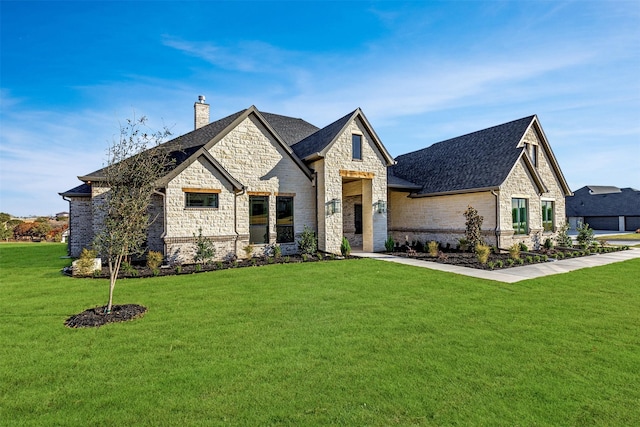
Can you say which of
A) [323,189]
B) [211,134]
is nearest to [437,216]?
[323,189]

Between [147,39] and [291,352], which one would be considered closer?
[291,352]

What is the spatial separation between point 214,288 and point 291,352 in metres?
5.13

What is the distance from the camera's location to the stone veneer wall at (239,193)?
13469mm

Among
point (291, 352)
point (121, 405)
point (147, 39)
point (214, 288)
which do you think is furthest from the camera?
point (147, 39)

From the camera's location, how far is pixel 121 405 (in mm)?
3613

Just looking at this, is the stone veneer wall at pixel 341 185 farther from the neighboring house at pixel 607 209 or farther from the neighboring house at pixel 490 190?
the neighboring house at pixel 607 209

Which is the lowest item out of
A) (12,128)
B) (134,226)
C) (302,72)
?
(134,226)

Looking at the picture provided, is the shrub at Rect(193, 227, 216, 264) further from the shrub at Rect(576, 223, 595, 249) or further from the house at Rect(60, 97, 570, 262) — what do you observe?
the shrub at Rect(576, 223, 595, 249)

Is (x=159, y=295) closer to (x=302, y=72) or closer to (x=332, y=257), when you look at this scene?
(x=332, y=257)

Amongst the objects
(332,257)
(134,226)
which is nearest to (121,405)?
(134,226)

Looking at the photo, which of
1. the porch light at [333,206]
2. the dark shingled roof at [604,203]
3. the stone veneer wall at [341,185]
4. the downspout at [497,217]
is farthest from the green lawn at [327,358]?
the dark shingled roof at [604,203]

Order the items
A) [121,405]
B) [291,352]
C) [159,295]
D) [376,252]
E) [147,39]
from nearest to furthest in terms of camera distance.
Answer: [121,405]
[291,352]
[159,295]
[147,39]
[376,252]

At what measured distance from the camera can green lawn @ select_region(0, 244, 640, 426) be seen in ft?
11.4

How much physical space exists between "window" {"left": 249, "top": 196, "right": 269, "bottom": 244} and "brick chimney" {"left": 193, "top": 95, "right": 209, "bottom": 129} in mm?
7929
